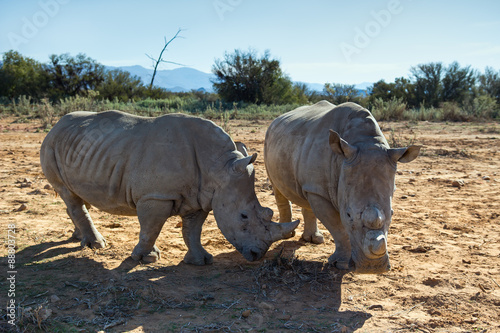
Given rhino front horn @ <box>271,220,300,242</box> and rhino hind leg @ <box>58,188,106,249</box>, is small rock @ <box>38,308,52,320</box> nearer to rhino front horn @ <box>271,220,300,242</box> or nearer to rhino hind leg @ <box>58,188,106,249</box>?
rhino hind leg @ <box>58,188,106,249</box>

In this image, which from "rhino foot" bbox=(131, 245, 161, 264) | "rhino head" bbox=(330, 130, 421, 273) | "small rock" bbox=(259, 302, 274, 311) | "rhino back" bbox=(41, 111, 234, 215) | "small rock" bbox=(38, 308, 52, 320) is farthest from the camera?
"rhino foot" bbox=(131, 245, 161, 264)

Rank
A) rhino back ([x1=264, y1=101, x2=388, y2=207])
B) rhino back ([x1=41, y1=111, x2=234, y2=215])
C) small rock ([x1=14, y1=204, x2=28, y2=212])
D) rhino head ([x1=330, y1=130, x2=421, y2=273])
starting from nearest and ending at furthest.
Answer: rhino head ([x1=330, y1=130, x2=421, y2=273]), rhino back ([x1=264, y1=101, x2=388, y2=207]), rhino back ([x1=41, y1=111, x2=234, y2=215]), small rock ([x1=14, y1=204, x2=28, y2=212])

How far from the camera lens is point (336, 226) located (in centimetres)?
436

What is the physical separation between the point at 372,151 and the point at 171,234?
301 cm

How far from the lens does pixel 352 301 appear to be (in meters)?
3.91

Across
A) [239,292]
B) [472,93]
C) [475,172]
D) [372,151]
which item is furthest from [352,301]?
[472,93]

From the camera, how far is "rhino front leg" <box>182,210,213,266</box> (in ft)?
15.6

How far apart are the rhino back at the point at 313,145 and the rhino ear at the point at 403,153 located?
9.3 inches

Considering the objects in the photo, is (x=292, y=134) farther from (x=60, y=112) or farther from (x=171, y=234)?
(x=60, y=112)

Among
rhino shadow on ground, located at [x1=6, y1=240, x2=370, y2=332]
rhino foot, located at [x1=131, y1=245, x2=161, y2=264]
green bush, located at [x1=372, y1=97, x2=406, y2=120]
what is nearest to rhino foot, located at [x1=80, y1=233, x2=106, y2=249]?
rhino shadow on ground, located at [x1=6, y1=240, x2=370, y2=332]

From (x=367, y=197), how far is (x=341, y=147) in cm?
49

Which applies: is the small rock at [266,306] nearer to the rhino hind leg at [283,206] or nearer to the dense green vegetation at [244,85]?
the rhino hind leg at [283,206]

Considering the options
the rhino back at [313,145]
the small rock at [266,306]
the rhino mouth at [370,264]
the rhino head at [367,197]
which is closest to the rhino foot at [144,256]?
the small rock at [266,306]

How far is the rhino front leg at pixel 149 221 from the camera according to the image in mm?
4473
